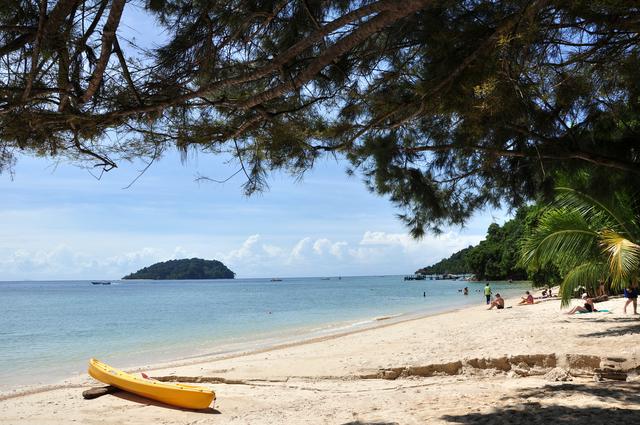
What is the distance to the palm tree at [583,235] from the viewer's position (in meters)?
8.72

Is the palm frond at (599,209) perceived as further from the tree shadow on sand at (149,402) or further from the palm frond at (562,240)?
the tree shadow on sand at (149,402)

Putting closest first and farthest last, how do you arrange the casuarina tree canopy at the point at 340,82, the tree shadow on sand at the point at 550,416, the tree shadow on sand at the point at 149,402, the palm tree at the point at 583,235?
the casuarina tree canopy at the point at 340,82, the tree shadow on sand at the point at 550,416, the tree shadow on sand at the point at 149,402, the palm tree at the point at 583,235

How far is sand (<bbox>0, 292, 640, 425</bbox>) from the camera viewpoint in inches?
200

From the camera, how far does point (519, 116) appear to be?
4.70 m

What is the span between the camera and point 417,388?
6727mm

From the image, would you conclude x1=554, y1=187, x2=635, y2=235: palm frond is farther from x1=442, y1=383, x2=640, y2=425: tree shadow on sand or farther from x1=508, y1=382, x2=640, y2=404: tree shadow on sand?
x1=442, y1=383, x2=640, y2=425: tree shadow on sand

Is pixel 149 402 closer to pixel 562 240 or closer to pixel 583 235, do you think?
pixel 562 240

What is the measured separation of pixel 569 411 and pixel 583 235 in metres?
5.61

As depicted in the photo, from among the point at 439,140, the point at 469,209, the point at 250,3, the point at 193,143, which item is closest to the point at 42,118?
the point at 193,143

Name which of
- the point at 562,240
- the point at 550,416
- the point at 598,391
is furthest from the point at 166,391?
the point at 562,240

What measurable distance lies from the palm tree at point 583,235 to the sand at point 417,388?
1.20m

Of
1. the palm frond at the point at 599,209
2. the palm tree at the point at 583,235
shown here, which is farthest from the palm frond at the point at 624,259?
the palm frond at the point at 599,209

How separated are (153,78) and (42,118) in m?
0.77

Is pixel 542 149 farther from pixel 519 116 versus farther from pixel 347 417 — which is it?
pixel 347 417
